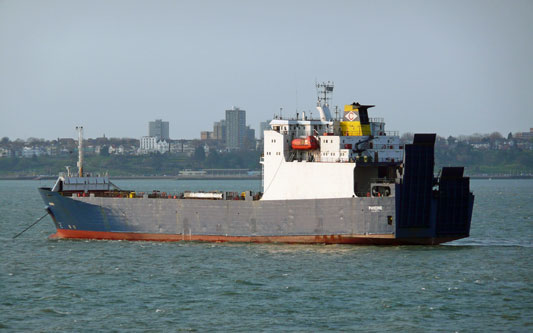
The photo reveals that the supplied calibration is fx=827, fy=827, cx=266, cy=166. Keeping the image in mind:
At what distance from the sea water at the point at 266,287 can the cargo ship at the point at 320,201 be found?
1223mm

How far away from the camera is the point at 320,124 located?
167ft

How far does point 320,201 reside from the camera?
46.7 metres

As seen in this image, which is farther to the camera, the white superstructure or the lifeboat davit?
the lifeboat davit

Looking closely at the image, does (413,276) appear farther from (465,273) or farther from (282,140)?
(282,140)

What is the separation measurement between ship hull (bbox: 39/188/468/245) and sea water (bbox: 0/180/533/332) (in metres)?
0.90

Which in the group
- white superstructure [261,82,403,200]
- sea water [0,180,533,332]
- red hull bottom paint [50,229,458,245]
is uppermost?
white superstructure [261,82,403,200]

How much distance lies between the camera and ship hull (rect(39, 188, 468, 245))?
1790 inches

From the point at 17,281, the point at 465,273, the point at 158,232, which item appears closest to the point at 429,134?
the point at 465,273

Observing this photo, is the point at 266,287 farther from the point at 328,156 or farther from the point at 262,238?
the point at 328,156

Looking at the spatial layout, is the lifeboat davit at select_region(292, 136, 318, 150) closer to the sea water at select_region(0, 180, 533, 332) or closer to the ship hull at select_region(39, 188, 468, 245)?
the ship hull at select_region(39, 188, 468, 245)

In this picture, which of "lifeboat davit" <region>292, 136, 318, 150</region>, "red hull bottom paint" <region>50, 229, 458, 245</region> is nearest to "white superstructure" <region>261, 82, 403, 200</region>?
"lifeboat davit" <region>292, 136, 318, 150</region>

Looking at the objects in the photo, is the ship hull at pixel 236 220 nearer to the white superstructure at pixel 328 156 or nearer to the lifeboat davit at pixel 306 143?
the white superstructure at pixel 328 156

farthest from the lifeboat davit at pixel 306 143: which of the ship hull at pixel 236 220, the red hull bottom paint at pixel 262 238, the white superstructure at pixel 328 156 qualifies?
the red hull bottom paint at pixel 262 238

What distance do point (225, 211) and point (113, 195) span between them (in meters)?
11.0
